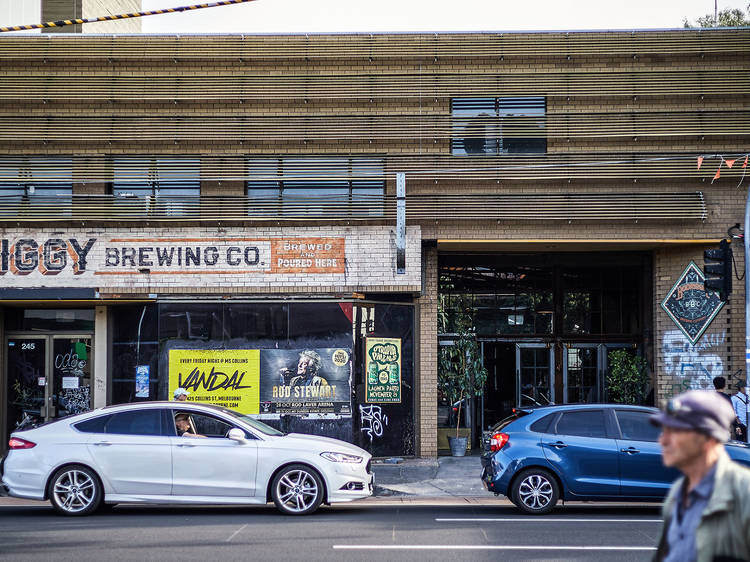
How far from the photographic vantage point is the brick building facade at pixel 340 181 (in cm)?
1648

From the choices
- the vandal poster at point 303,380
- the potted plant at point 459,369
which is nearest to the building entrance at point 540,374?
the potted plant at point 459,369

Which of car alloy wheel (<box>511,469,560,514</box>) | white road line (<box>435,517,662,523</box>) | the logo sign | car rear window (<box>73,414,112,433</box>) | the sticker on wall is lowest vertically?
white road line (<box>435,517,662,523</box>)

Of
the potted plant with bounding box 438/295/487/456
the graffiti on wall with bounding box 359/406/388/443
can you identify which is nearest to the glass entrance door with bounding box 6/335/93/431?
the graffiti on wall with bounding box 359/406/388/443

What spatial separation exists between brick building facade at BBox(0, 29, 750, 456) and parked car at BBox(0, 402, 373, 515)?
5.43 metres

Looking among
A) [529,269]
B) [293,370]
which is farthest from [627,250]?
[293,370]

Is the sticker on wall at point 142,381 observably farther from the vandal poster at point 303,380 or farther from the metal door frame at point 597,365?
the metal door frame at point 597,365

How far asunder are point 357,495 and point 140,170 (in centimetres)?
893

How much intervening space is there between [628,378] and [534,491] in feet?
25.1

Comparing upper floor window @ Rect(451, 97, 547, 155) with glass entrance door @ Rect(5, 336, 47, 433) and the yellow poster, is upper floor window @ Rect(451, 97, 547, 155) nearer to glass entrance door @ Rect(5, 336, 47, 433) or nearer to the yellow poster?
Answer: the yellow poster

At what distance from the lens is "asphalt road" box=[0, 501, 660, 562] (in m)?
8.48

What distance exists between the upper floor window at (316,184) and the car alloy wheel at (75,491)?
284 inches

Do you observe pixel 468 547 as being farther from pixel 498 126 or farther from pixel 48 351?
pixel 48 351

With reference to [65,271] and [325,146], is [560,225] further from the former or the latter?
[65,271]

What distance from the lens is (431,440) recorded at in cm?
1672
